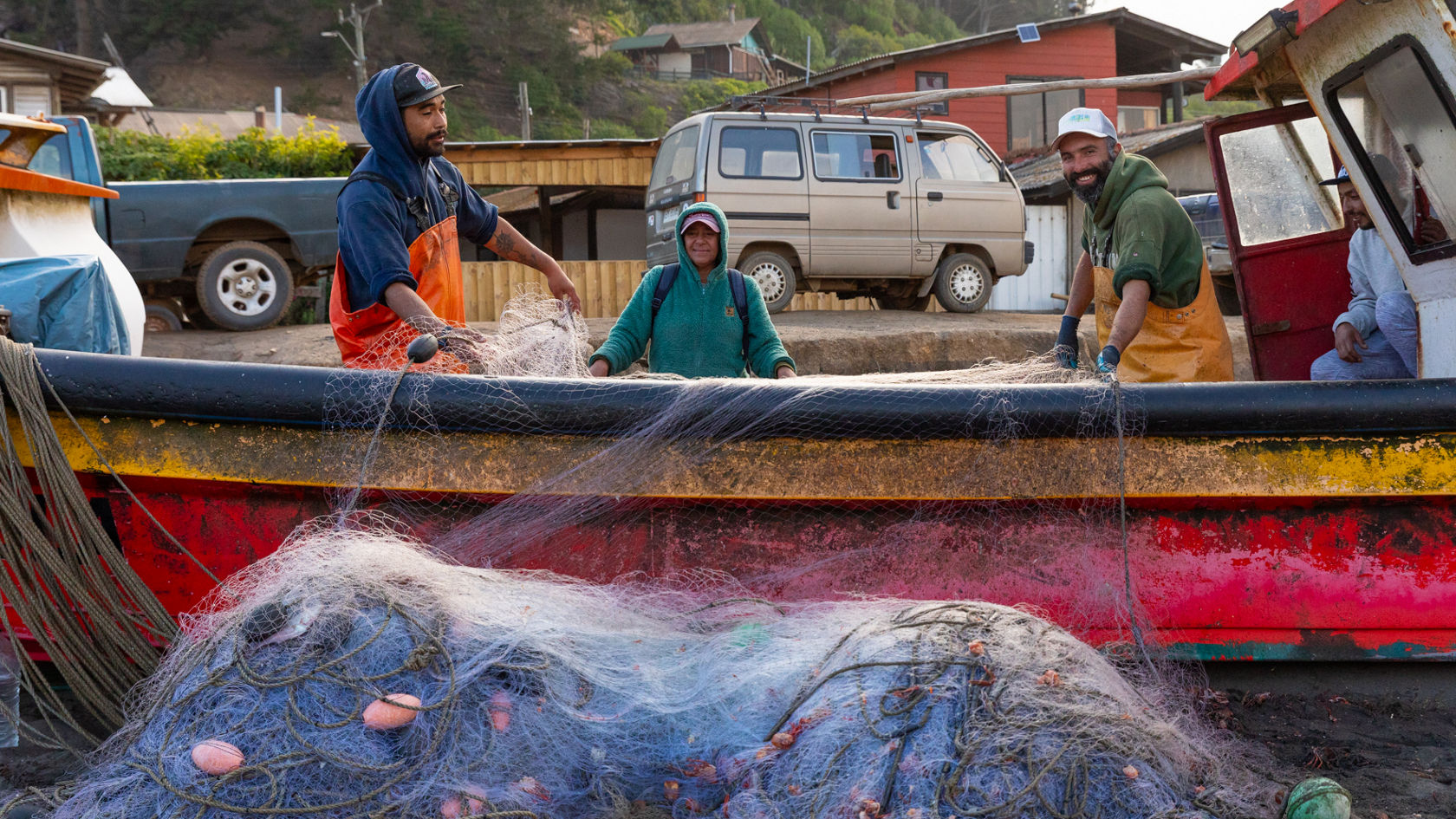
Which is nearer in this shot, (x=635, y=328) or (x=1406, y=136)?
(x=1406, y=136)

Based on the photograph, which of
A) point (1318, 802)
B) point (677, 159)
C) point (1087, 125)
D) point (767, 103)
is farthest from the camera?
point (767, 103)

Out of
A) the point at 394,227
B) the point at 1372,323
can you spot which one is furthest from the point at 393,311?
the point at 1372,323

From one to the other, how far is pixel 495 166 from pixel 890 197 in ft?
24.1

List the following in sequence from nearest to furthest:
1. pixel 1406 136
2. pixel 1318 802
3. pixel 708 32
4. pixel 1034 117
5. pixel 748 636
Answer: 1. pixel 1318 802
2. pixel 748 636
3. pixel 1406 136
4. pixel 1034 117
5. pixel 708 32

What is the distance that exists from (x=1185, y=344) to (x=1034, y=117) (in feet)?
72.6

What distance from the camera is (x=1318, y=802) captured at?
2252mm

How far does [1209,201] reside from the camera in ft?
48.0

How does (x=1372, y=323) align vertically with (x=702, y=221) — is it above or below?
below

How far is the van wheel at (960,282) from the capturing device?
1321 centimetres

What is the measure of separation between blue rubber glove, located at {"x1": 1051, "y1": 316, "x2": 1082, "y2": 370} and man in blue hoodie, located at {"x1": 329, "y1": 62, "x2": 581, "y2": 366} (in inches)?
85.2

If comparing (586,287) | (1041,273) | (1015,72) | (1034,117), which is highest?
(1015,72)

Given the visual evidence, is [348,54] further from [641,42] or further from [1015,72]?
[1015,72]

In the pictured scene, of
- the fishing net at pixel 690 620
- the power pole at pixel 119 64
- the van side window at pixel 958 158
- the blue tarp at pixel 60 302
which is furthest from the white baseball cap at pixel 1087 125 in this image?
the power pole at pixel 119 64

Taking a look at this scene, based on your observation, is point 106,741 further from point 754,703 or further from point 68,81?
point 68,81
